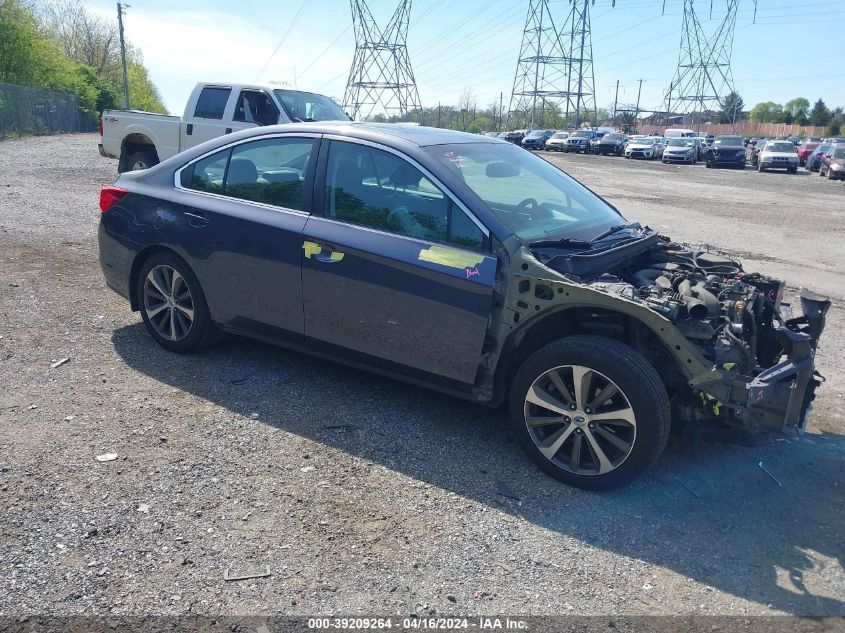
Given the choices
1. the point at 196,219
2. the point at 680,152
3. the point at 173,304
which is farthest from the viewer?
the point at 680,152

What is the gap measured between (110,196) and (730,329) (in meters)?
4.51

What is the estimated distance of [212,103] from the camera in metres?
12.8

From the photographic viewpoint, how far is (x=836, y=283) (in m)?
8.70

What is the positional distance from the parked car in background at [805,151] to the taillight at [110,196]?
42415 mm

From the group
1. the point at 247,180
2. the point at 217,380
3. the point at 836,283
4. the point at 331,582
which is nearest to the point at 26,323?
the point at 217,380

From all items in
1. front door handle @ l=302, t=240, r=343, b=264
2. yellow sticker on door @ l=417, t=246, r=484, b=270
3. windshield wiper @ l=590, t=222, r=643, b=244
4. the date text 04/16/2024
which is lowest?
the date text 04/16/2024

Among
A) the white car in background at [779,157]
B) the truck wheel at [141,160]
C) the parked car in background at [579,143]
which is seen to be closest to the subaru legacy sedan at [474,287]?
the truck wheel at [141,160]

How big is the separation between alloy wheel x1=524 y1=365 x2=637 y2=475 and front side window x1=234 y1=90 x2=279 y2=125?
9.83 m

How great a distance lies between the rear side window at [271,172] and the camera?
466cm

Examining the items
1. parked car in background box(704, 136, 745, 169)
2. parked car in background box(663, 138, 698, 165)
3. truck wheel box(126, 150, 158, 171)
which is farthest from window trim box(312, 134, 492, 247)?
parked car in background box(663, 138, 698, 165)

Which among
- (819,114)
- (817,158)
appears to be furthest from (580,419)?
(819,114)

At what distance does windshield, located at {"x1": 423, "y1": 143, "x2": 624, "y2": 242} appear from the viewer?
4.26m

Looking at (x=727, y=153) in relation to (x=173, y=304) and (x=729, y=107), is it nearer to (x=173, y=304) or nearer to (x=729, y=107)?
(x=173, y=304)

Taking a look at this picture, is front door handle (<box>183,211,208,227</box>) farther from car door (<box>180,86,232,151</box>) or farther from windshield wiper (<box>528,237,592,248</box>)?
car door (<box>180,86,232,151</box>)
